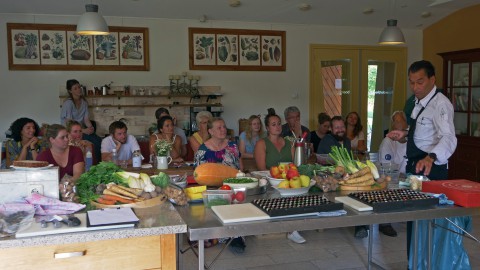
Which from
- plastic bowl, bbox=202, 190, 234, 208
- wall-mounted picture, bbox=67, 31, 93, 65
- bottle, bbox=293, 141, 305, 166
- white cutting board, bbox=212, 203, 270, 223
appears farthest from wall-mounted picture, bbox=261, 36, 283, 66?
white cutting board, bbox=212, 203, 270, 223

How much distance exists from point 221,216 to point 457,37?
6.76 meters

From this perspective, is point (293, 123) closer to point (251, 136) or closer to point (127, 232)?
point (251, 136)

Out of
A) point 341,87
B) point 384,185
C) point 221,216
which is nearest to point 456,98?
point 341,87

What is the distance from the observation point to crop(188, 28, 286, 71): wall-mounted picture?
7.09m

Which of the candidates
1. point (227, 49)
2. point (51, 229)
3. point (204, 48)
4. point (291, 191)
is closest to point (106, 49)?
point (204, 48)

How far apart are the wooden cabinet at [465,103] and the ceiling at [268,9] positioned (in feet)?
2.85

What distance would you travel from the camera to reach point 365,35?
26.2 ft

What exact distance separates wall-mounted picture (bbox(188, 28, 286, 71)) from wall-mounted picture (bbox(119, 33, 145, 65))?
75 centimetres

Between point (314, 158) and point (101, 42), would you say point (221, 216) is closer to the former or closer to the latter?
point (314, 158)

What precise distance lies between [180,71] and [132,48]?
0.80 metres

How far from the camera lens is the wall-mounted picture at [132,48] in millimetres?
6738

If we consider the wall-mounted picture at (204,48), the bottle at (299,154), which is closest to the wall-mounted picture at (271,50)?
the wall-mounted picture at (204,48)

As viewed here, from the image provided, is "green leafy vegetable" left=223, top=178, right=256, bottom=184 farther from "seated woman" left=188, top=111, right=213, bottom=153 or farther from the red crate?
"seated woman" left=188, top=111, right=213, bottom=153

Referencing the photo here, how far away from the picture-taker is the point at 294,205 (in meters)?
2.09
